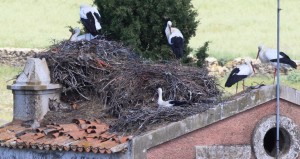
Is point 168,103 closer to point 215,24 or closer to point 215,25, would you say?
point 215,25

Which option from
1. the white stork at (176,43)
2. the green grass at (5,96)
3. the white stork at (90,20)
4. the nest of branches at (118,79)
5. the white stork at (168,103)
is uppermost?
the white stork at (90,20)

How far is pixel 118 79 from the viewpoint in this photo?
23.3 metres

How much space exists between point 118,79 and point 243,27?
3880cm

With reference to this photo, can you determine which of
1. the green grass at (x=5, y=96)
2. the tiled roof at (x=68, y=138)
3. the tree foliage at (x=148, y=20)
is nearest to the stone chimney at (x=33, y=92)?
the tiled roof at (x=68, y=138)

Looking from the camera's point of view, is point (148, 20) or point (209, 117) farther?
point (148, 20)

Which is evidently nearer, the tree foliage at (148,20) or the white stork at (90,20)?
the white stork at (90,20)

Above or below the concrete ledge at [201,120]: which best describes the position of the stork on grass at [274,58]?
above

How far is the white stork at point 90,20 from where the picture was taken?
86.3 ft

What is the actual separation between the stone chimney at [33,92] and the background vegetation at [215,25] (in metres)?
23.8

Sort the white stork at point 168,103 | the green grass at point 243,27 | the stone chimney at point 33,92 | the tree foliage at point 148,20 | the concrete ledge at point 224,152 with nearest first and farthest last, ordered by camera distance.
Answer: the concrete ledge at point 224,152, the white stork at point 168,103, the stone chimney at point 33,92, the tree foliage at point 148,20, the green grass at point 243,27

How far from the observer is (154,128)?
20.2m

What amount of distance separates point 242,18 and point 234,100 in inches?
1712

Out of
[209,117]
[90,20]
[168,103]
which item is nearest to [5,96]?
[90,20]

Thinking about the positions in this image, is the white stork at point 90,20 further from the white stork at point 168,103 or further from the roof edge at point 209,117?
the roof edge at point 209,117
